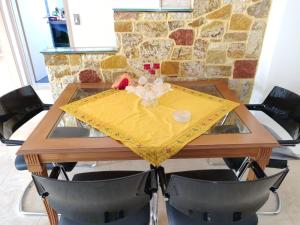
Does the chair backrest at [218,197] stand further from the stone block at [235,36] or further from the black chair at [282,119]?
the stone block at [235,36]

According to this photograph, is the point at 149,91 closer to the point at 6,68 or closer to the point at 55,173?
the point at 55,173

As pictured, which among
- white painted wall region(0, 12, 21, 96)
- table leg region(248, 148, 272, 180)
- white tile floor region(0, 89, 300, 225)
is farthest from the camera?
white painted wall region(0, 12, 21, 96)

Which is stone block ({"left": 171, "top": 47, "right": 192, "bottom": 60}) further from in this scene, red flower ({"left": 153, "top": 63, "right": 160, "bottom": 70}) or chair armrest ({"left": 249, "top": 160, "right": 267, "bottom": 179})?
chair armrest ({"left": 249, "top": 160, "right": 267, "bottom": 179})

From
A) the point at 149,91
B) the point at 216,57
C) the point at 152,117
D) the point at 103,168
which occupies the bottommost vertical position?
the point at 103,168

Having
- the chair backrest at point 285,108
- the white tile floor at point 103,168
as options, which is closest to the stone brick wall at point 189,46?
the chair backrest at point 285,108

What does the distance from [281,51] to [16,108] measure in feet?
6.51

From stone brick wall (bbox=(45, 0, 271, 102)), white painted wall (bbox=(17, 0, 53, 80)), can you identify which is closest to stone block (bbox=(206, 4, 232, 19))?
stone brick wall (bbox=(45, 0, 271, 102))

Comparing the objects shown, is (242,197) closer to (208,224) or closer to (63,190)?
(208,224)

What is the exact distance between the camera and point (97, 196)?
2.94ft

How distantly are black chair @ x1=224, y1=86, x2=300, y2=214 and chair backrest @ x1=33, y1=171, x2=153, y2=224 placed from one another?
72cm

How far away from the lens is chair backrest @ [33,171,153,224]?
87cm

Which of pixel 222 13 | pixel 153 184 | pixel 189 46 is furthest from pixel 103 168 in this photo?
pixel 222 13

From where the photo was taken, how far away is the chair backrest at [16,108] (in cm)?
152

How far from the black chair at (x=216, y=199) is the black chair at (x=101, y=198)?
13cm
